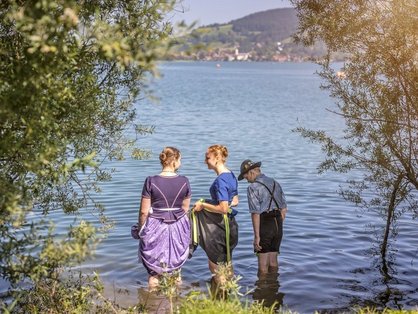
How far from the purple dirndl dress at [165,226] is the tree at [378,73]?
474 centimetres

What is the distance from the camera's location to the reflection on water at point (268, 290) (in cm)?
1236

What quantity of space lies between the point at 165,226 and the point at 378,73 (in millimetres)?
5635

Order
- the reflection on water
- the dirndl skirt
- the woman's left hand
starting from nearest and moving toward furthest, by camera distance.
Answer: the dirndl skirt < the woman's left hand < the reflection on water

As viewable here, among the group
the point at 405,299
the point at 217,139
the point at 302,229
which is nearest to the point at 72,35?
the point at 405,299

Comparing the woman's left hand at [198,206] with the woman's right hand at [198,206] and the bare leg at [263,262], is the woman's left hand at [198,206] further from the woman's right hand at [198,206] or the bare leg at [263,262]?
the bare leg at [263,262]

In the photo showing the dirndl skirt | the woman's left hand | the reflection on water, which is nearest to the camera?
the dirndl skirt

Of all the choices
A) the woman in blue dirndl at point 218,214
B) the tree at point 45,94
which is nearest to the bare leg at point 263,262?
the woman in blue dirndl at point 218,214

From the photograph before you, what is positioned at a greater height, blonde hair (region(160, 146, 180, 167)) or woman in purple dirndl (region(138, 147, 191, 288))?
blonde hair (region(160, 146, 180, 167))

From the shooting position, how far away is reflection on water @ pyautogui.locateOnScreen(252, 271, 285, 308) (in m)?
12.4

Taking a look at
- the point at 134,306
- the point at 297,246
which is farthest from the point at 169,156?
the point at 297,246

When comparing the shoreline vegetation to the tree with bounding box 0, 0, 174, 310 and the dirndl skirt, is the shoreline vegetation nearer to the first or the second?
the dirndl skirt

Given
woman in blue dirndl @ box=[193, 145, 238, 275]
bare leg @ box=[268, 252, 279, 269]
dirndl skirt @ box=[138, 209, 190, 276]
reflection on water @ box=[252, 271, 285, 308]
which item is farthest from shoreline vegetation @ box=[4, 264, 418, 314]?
bare leg @ box=[268, 252, 279, 269]

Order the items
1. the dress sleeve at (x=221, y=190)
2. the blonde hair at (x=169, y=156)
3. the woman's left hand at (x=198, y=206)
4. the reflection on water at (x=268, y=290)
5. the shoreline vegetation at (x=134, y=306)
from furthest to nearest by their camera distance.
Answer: the reflection on water at (x=268, y=290)
the woman's left hand at (x=198, y=206)
the dress sleeve at (x=221, y=190)
the blonde hair at (x=169, y=156)
the shoreline vegetation at (x=134, y=306)

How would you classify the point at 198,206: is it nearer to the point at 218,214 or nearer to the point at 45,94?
the point at 218,214
